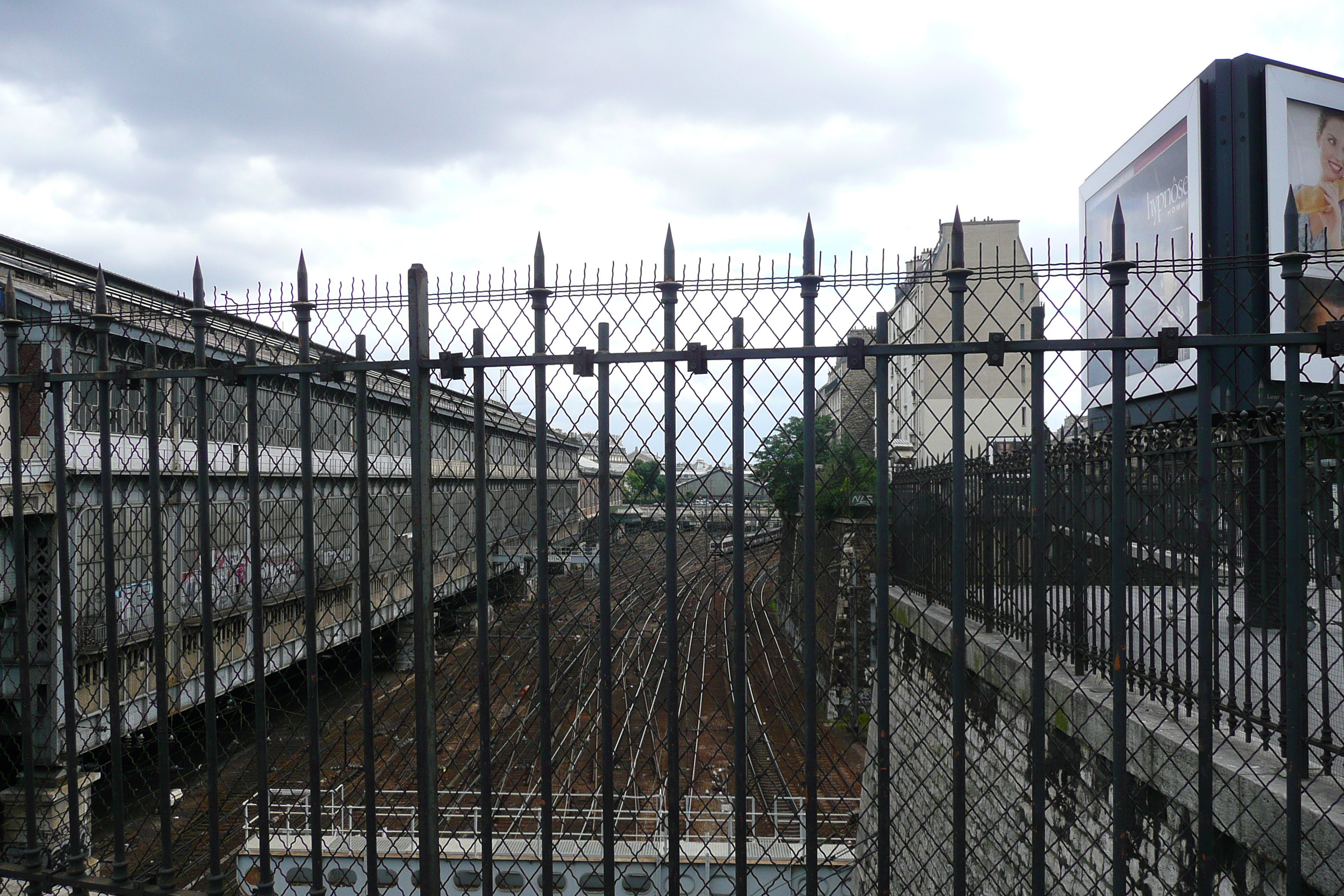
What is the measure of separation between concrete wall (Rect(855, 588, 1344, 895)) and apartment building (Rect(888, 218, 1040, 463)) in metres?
1.23

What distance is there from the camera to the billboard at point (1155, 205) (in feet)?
25.5

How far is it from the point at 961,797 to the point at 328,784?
1682cm

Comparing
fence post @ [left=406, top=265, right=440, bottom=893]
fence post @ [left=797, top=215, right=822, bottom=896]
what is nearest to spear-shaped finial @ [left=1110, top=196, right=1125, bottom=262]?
fence post @ [left=797, top=215, right=822, bottom=896]

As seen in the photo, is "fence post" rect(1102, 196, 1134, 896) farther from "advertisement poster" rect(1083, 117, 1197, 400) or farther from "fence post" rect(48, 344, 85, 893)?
"advertisement poster" rect(1083, 117, 1197, 400)

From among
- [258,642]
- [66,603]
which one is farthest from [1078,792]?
[66,603]

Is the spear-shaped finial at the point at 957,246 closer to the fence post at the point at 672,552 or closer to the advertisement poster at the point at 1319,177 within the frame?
the fence post at the point at 672,552

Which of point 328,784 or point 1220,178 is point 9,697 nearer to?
point 328,784

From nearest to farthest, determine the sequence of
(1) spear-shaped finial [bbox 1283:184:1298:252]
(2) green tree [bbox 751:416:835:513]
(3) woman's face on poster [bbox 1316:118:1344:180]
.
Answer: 1. (1) spear-shaped finial [bbox 1283:184:1298:252]
2. (2) green tree [bbox 751:416:835:513]
3. (3) woman's face on poster [bbox 1316:118:1344:180]

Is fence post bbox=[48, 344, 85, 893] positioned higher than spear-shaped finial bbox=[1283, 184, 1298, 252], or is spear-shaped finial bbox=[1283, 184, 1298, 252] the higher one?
spear-shaped finial bbox=[1283, 184, 1298, 252]

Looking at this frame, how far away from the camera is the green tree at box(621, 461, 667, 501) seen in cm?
328

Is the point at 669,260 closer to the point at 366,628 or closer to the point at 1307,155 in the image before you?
the point at 366,628

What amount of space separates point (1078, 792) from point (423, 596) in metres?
3.53

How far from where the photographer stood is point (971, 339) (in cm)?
333

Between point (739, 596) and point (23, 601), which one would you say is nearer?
point (739, 596)
